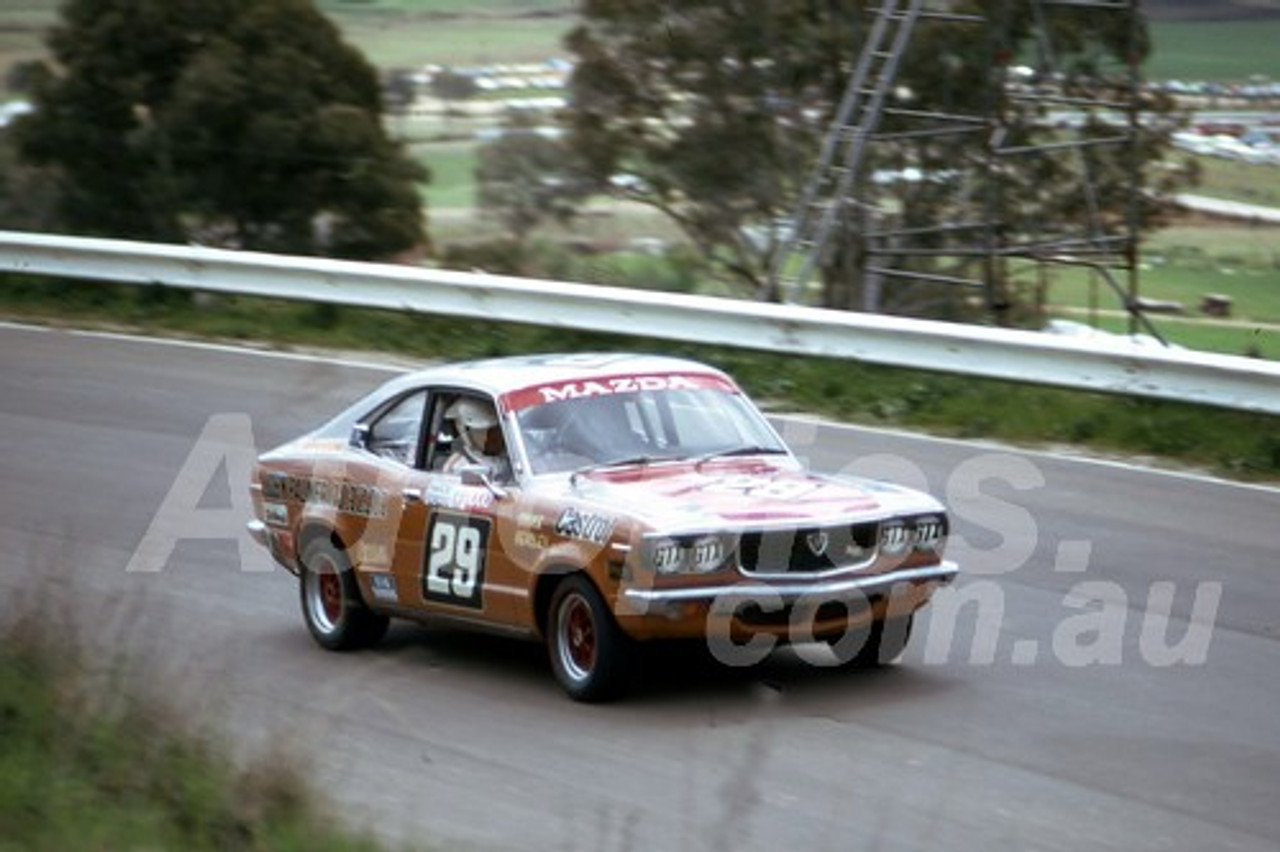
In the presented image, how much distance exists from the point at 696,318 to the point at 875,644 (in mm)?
8344

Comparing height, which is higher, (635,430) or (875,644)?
(635,430)

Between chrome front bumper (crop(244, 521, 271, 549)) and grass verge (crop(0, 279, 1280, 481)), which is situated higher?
chrome front bumper (crop(244, 521, 271, 549))

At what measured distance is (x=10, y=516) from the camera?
14312 mm

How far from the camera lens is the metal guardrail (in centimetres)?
1588

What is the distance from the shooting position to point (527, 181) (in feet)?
95.2

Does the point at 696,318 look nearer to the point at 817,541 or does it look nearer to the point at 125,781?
the point at 817,541

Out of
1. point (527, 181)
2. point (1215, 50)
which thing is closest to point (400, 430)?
point (1215, 50)

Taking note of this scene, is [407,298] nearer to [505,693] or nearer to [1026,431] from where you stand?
[1026,431]

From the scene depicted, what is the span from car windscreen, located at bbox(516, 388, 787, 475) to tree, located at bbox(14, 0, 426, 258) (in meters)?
17.5

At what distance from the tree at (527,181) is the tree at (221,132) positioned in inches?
39.4

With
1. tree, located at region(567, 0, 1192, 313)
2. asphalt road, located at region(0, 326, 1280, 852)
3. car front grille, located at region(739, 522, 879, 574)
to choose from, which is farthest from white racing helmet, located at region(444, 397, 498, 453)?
tree, located at region(567, 0, 1192, 313)

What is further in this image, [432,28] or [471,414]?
[432,28]

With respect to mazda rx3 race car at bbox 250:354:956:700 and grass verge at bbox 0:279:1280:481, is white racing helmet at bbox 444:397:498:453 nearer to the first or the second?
mazda rx3 race car at bbox 250:354:956:700

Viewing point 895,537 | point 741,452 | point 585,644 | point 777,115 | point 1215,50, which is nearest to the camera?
point 895,537
